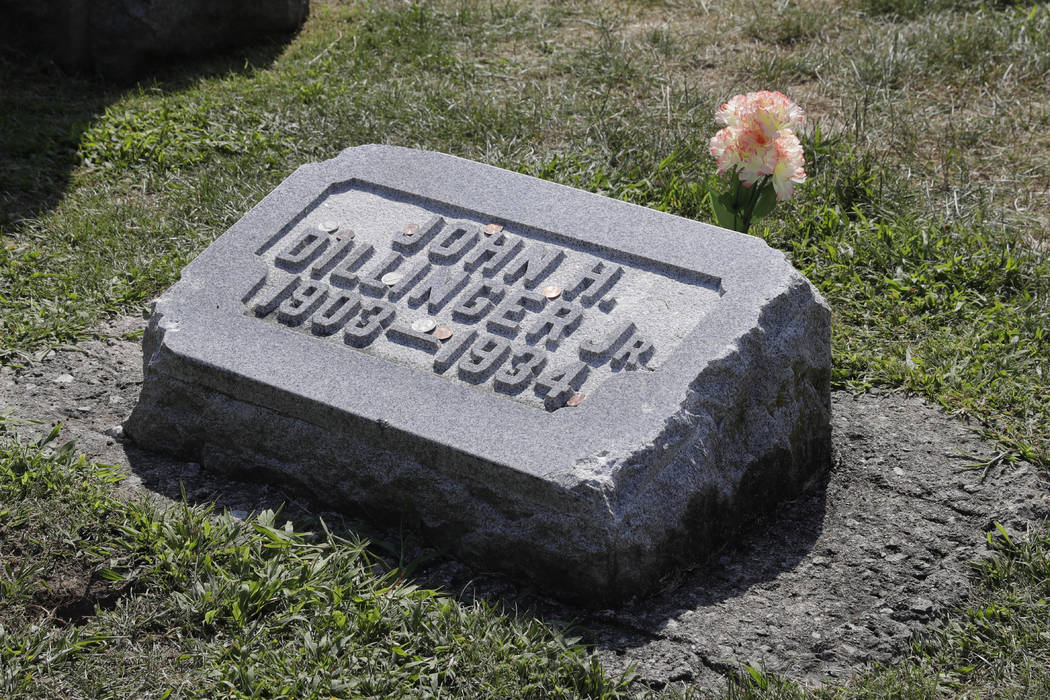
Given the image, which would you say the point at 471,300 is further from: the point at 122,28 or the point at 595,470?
the point at 122,28

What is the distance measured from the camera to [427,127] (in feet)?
16.8

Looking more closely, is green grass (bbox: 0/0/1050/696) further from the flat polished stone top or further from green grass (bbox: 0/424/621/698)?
the flat polished stone top

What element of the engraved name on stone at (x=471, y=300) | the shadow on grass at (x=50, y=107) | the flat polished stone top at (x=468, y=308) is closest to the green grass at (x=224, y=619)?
the flat polished stone top at (x=468, y=308)

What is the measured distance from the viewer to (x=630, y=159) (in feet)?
15.9

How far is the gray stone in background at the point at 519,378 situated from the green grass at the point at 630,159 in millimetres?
231

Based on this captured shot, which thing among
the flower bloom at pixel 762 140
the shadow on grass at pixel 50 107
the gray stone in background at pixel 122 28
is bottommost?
the shadow on grass at pixel 50 107

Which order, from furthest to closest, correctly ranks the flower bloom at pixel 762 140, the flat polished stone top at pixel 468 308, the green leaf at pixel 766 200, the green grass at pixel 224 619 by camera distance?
the green leaf at pixel 766 200
the flower bloom at pixel 762 140
the flat polished stone top at pixel 468 308
the green grass at pixel 224 619

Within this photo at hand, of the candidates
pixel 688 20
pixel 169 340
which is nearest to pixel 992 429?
pixel 169 340

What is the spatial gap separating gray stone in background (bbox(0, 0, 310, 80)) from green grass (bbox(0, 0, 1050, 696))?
0.12 metres

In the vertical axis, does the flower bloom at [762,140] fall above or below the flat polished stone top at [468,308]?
above

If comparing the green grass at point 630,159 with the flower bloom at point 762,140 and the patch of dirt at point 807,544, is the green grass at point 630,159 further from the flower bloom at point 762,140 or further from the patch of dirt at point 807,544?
the flower bloom at point 762,140

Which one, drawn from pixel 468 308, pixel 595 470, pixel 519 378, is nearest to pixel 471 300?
pixel 468 308

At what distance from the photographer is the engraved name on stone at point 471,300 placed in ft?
10.0

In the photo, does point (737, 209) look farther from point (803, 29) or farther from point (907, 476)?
point (803, 29)
